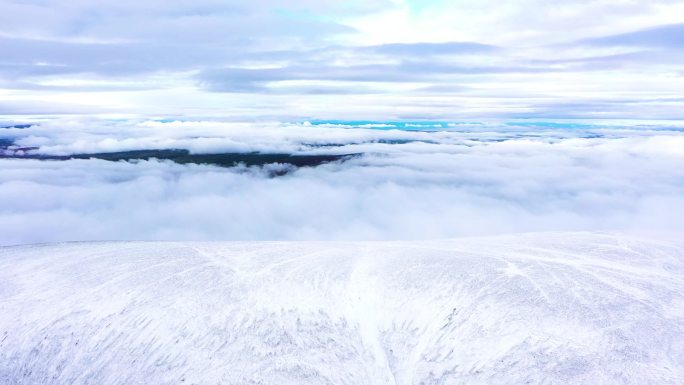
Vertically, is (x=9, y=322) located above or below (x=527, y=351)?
above

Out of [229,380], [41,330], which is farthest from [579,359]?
[41,330]

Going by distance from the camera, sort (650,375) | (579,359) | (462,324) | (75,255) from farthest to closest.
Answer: (75,255) → (462,324) → (579,359) → (650,375)

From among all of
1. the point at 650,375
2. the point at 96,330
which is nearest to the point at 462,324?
the point at 650,375

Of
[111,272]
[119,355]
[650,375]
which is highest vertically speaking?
[111,272]

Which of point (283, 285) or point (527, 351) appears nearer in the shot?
point (527, 351)

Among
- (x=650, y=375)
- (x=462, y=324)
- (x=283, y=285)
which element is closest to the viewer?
(x=650, y=375)

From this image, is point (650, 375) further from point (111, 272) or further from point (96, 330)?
point (111, 272)

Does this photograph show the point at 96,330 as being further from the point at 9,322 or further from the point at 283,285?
the point at 283,285
